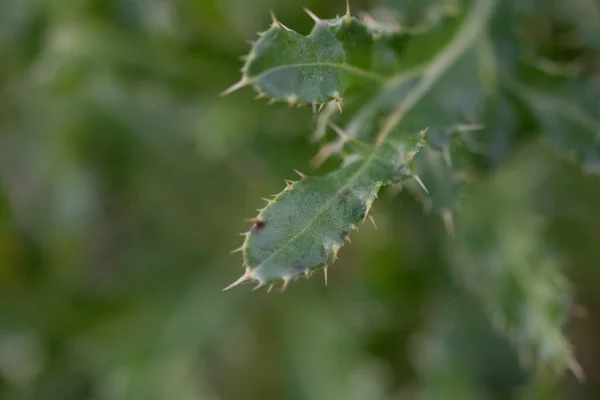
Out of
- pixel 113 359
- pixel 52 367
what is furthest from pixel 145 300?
pixel 52 367

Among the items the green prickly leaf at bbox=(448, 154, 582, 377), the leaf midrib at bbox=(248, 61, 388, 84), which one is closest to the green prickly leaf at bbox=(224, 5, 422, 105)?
the leaf midrib at bbox=(248, 61, 388, 84)

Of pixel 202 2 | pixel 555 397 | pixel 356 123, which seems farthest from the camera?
pixel 202 2

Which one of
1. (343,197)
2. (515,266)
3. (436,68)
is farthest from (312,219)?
(515,266)

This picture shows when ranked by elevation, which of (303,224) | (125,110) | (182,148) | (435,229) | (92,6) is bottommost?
(435,229)

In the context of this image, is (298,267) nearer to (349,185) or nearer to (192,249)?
(349,185)

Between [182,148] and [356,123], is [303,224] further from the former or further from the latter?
[182,148]
